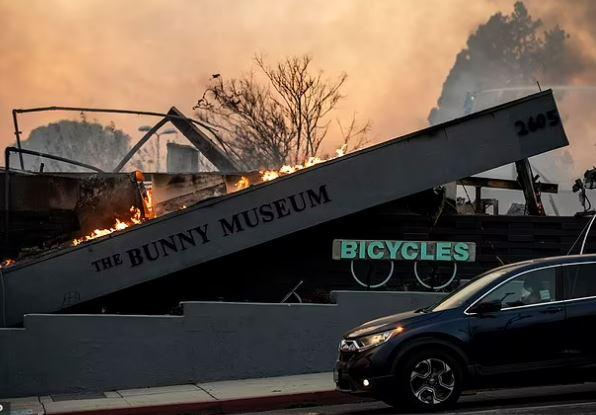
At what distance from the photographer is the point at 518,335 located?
32.7ft

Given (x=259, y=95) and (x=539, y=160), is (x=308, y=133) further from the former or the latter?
(x=539, y=160)

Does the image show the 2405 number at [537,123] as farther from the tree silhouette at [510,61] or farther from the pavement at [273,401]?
the tree silhouette at [510,61]

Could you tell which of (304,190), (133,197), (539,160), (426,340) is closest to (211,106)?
(133,197)

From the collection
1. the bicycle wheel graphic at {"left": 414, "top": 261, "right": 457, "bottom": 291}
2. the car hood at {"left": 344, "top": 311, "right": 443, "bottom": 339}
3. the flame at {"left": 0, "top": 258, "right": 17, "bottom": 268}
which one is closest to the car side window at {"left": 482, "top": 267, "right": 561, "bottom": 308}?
the car hood at {"left": 344, "top": 311, "right": 443, "bottom": 339}

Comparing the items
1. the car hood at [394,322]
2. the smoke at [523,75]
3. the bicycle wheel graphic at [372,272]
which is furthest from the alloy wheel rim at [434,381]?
the smoke at [523,75]

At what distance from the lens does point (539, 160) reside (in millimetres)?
88250

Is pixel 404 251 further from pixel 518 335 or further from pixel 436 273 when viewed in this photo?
pixel 518 335

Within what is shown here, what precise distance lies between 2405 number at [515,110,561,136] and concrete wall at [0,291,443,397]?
3.56 metres

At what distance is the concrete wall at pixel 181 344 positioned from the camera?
14.0m

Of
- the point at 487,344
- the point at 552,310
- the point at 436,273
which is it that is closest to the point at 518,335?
the point at 487,344

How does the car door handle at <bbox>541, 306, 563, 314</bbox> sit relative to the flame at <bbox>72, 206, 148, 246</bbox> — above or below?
below

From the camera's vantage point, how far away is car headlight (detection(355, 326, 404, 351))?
10023 millimetres

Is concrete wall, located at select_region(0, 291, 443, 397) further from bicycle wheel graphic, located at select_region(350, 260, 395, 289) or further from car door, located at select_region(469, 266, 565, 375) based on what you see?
car door, located at select_region(469, 266, 565, 375)

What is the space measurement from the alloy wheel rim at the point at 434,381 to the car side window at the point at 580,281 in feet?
5.27
